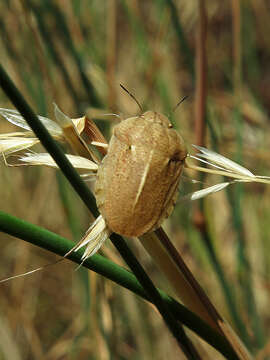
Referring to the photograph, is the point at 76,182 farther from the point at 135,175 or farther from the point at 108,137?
the point at 108,137

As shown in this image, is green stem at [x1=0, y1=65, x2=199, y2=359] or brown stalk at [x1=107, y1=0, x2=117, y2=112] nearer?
green stem at [x1=0, y1=65, x2=199, y2=359]

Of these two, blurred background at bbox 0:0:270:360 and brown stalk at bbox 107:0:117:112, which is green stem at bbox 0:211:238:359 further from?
brown stalk at bbox 107:0:117:112

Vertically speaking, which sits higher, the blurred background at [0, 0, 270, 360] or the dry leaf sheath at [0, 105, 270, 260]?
the dry leaf sheath at [0, 105, 270, 260]

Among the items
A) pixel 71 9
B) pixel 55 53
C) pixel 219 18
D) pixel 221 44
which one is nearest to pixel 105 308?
pixel 55 53

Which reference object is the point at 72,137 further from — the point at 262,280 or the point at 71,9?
the point at 262,280

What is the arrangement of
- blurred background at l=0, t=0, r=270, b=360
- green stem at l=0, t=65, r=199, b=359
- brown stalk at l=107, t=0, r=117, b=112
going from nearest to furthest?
green stem at l=0, t=65, r=199, b=359 → blurred background at l=0, t=0, r=270, b=360 → brown stalk at l=107, t=0, r=117, b=112

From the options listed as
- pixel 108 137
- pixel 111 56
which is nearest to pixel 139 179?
pixel 108 137

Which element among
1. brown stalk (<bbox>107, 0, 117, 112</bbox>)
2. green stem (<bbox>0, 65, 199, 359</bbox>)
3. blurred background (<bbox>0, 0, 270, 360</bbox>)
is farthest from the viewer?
brown stalk (<bbox>107, 0, 117, 112</bbox>)

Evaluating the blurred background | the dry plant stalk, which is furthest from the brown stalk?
the dry plant stalk
